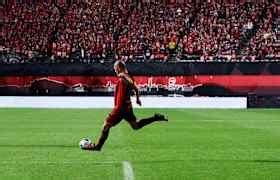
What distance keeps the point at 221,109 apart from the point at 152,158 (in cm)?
2676

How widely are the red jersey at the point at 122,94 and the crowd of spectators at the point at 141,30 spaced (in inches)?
1184

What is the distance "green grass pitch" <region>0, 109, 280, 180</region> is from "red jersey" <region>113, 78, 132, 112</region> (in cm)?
111

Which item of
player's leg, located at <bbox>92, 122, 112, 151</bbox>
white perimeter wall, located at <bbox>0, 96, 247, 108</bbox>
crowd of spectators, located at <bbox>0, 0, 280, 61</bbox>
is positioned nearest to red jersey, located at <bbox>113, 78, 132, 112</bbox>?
player's leg, located at <bbox>92, 122, 112, 151</bbox>

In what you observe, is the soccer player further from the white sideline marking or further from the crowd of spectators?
the crowd of spectators

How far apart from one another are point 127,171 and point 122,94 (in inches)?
90.6

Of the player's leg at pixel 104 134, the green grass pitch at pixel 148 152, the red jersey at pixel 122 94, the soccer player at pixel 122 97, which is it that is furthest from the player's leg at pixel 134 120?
the green grass pitch at pixel 148 152

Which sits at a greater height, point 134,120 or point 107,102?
point 134,120

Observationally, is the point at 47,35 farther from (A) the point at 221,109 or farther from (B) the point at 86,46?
(A) the point at 221,109

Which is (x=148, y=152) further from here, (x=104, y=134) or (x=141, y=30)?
(x=141, y=30)

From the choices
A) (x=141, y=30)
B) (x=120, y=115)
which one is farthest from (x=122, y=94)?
(x=141, y=30)

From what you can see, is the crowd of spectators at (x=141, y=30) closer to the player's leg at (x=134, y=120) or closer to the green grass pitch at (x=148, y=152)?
the green grass pitch at (x=148, y=152)

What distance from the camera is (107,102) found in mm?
43250

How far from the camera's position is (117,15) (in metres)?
49.5

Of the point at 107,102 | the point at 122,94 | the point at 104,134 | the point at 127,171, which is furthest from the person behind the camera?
the point at 107,102
